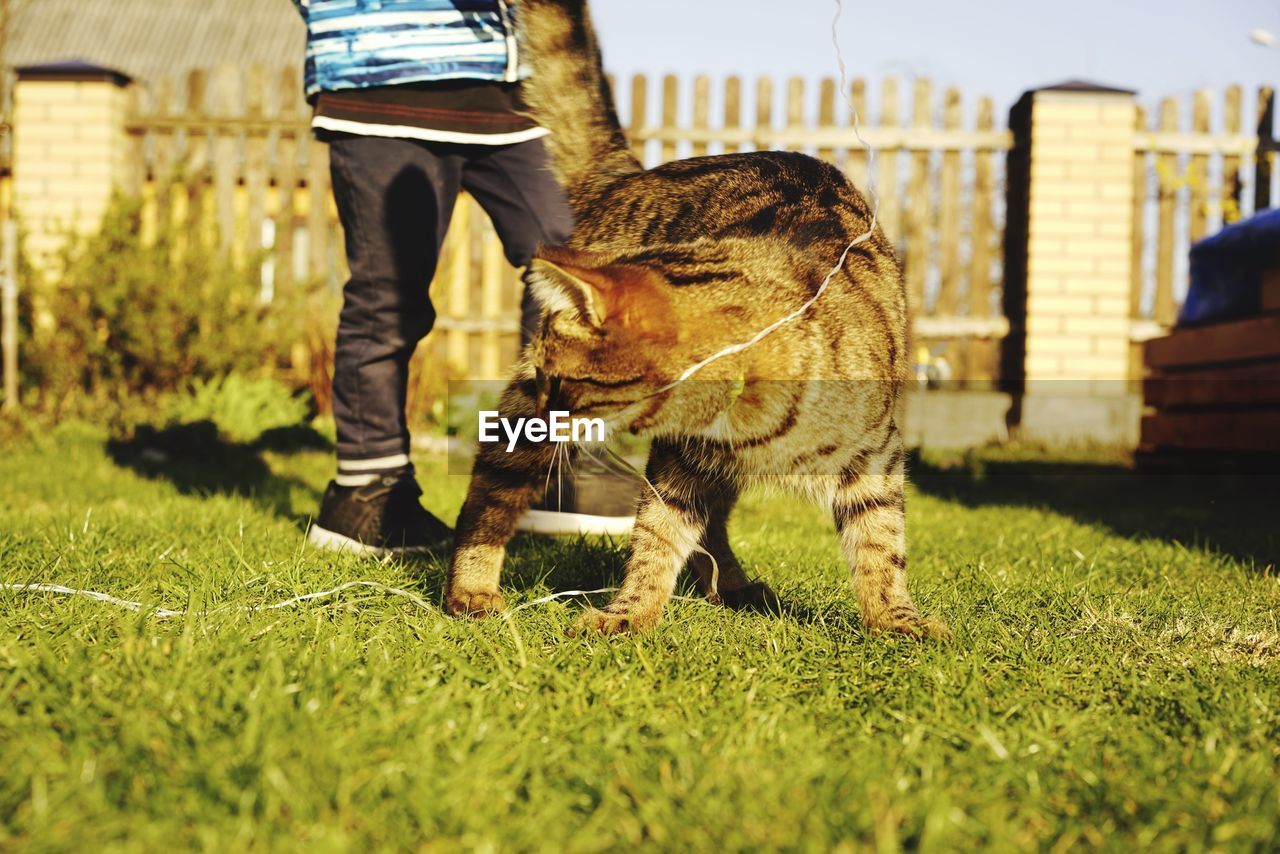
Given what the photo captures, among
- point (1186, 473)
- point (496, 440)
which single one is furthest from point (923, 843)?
point (1186, 473)

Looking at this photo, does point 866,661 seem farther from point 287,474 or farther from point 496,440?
point 287,474

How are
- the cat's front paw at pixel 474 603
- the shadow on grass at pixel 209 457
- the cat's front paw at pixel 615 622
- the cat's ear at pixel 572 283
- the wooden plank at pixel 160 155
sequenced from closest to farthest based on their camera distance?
1. the cat's ear at pixel 572 283
2. the cat's front paw at pixel 615 622
3. the cat's front paw at pixel 474 603
4. the shadow on grass at pixel 209 457
5. the wooden plank at pixel 160 155

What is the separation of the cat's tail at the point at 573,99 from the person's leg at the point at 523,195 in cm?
18

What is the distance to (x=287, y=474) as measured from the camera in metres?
4.88

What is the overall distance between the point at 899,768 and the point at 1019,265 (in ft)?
22.0

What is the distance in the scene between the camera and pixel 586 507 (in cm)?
317

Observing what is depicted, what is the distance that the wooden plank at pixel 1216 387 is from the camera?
462 cm

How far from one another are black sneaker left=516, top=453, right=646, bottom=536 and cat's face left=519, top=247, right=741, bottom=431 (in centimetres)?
110

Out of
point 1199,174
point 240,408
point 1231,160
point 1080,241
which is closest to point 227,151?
point 240,408

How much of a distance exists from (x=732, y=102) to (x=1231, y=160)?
3749 millimetres

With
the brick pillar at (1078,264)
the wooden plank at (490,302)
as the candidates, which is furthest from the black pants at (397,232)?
the brick pillar at (1078,264)

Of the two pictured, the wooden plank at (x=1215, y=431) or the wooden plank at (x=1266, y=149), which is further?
the wooden plank at (x=1266, y=149)

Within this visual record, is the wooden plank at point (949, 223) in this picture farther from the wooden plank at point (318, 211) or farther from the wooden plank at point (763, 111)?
the wooden plank at point (318, 211)

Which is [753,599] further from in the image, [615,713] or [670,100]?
[670,100]
